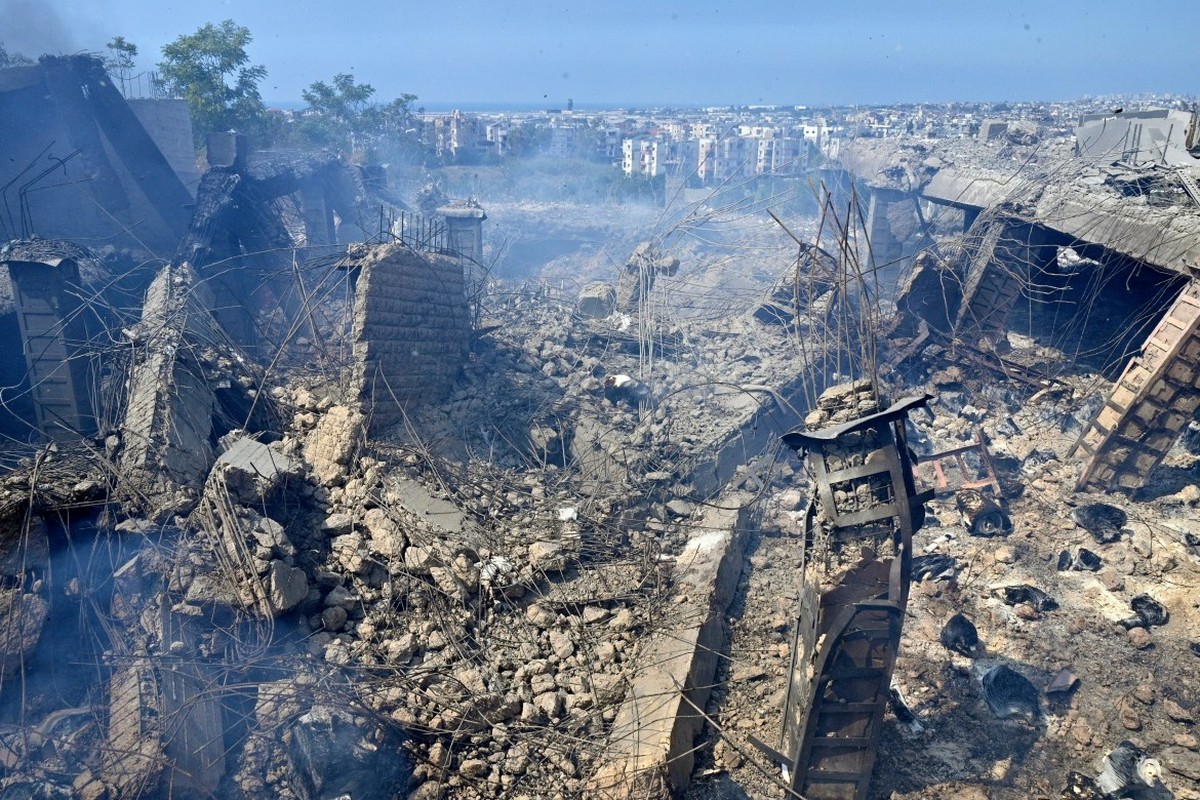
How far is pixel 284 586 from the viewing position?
482 centimetres

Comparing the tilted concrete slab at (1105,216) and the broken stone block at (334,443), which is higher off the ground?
the tilted concrete slab at (1105,216)

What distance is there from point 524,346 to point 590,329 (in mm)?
1465

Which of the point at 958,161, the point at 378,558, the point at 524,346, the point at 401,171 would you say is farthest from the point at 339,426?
the point at 401,171

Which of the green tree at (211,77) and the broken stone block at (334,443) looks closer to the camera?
the broken stone block at (334,443)

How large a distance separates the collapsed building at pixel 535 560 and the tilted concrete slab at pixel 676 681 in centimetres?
2

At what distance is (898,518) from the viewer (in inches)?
146

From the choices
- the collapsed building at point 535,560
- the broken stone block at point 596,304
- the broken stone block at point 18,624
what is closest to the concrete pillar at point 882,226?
the collapsed building at point 535,560

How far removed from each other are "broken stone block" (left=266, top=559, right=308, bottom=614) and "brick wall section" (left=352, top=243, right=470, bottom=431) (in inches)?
79.7

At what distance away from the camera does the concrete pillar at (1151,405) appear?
6.93 metres

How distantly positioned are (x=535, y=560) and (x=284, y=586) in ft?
5.83

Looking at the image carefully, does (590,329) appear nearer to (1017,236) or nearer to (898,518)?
(1017,236)

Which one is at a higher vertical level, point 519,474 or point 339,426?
point 339,426

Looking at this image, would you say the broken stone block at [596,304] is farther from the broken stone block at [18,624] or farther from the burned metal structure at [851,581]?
the broken stone block at [18,624]

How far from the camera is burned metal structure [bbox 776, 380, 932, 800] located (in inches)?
145
